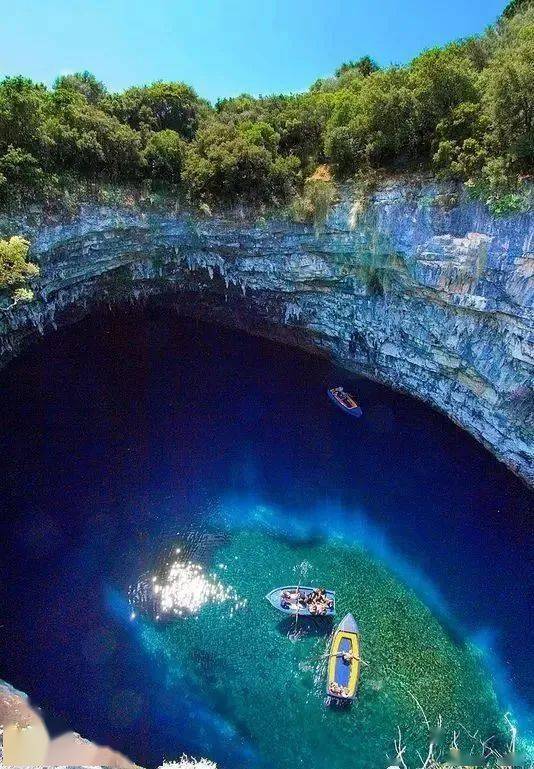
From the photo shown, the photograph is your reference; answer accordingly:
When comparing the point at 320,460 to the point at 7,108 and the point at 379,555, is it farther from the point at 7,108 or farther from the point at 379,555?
the point at 7,108

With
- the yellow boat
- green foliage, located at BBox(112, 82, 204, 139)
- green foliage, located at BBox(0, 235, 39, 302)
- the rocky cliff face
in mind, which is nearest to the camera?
the yellow boat

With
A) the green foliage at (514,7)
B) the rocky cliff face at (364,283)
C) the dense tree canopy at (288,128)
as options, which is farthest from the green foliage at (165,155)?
the green foliage at (514,7)

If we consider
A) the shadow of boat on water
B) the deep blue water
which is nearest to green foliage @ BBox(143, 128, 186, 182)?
the deep blue water

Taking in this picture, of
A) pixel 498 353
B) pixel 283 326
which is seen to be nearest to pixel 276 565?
pixel 498 353

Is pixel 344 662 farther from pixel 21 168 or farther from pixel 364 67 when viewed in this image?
pixel 364 67

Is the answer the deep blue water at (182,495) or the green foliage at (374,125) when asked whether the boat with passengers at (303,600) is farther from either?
the green foliage at (374,125)

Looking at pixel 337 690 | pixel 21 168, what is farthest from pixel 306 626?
pixel 21 168

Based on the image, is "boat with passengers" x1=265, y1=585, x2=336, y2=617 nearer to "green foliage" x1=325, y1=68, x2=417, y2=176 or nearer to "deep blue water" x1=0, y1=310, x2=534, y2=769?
"deep blue water" x1=0, y1=310, x2=534, y2=769
